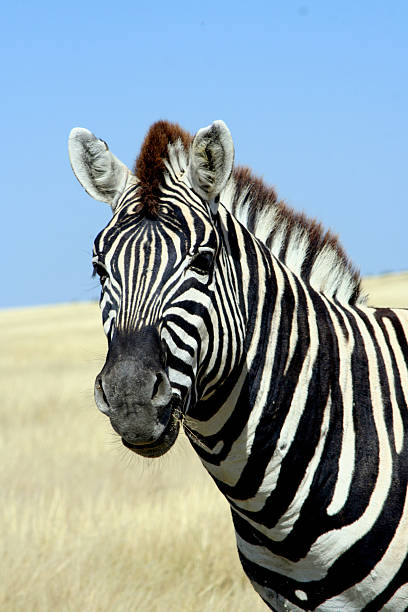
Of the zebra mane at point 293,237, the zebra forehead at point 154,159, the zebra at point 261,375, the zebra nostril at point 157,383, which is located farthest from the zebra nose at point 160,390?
the zebra mane at point 293,237

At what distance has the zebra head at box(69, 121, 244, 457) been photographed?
2.95 metres

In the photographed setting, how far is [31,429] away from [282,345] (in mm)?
12163

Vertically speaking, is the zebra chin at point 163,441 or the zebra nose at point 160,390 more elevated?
the zebra nose at point 160,390

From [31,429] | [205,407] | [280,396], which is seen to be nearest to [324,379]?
[280,396]

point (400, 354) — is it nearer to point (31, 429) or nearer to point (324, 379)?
point (324, 379)

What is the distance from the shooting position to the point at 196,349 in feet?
10.4

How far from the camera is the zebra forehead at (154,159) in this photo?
3.36 metres

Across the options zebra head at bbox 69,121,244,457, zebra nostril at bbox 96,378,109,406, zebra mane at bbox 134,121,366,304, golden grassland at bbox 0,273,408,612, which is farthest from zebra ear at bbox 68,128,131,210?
zebra nostril at bbox 96,378,109,406

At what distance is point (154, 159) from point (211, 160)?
0.88 ft

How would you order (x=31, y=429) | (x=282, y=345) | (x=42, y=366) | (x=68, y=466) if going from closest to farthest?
(x=282, y=345) < (x=68, y=466) < (x=31, y=429) < (x=42, y=366)

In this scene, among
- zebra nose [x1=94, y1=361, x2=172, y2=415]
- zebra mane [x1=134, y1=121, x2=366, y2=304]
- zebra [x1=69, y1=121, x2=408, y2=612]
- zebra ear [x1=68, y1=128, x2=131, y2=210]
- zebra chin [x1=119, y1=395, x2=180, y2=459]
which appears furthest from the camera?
zebra mane [x1=134, y1=121, x2=366, y2=304]

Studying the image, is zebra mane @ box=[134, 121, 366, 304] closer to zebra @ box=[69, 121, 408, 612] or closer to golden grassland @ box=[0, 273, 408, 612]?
zebra @ box=[69, 121, 408, 612]

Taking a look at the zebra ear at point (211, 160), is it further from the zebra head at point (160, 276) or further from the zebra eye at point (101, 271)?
the zebra eye at point (101, 271)

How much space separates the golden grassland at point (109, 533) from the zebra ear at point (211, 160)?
1.00 m
